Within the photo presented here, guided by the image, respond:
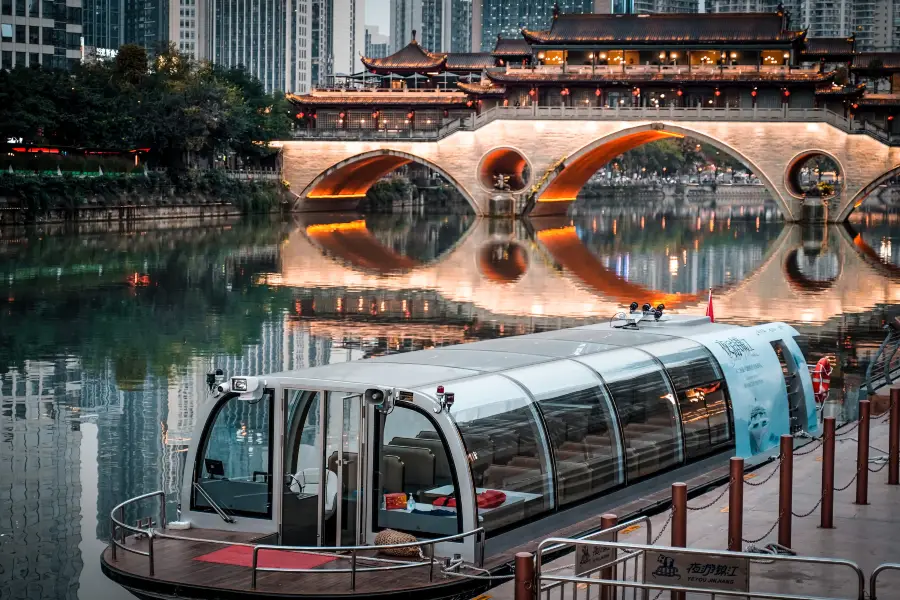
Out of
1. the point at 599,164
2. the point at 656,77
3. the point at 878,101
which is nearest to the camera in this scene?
the point at 878,101

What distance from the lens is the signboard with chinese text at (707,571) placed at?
27.5 ft

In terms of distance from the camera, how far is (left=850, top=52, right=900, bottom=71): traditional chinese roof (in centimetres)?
8150

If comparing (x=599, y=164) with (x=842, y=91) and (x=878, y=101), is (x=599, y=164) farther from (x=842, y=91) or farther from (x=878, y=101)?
(x=878, y=101)

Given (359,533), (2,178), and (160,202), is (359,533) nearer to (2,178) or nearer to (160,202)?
(2,178)

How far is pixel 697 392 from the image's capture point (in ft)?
46.1

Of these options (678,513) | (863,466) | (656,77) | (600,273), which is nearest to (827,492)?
(863,466)

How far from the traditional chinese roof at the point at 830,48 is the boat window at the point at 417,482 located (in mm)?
72594

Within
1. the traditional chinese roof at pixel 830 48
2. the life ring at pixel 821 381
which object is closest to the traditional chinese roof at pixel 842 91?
the traditional chinese roof at pixel 830 48

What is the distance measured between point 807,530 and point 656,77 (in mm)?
64513

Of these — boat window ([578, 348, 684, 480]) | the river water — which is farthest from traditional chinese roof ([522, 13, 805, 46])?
boat window ([578, 348, 684, 480])

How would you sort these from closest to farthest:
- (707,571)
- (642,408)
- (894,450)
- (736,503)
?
A: (707,571) < (736,503) < (642,408) < (894,450)

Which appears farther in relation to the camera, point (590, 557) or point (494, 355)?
point (494, 355)

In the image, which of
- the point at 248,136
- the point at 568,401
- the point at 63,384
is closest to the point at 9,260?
the point at 63,384

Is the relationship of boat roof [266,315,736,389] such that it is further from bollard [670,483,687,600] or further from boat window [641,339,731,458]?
bollard [670,483,687,600]
